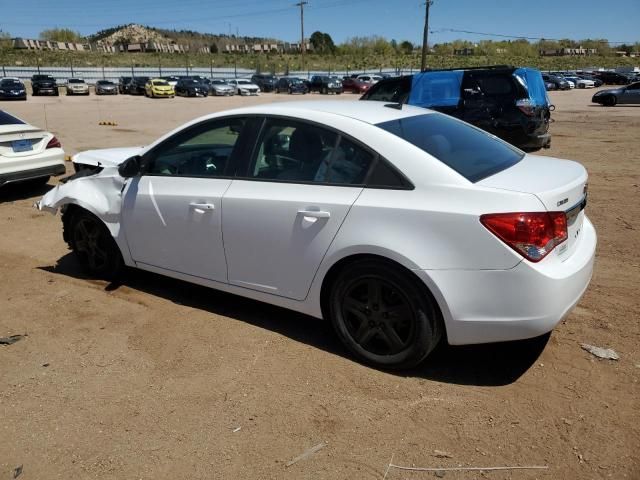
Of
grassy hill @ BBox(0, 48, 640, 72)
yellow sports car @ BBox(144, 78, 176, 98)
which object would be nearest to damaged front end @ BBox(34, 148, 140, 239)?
yellow sports car @ BBox(144, 78, 176, 98)

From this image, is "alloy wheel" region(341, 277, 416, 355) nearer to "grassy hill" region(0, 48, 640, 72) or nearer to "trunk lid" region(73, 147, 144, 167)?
"trunk lid" region(73, 147, 144, 167)

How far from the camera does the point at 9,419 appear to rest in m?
3.01

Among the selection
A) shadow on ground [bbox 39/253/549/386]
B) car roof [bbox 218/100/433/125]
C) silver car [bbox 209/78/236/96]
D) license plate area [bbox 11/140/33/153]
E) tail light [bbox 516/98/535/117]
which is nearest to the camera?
shadow on ground [bbox 39/253/549/386]

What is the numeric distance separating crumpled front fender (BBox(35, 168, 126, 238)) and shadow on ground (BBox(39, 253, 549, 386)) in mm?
657

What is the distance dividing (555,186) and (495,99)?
26.4 ft

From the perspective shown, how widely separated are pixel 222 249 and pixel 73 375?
1.25m

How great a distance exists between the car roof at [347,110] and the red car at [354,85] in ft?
141

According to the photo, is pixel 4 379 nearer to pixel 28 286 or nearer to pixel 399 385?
pixel 28 286

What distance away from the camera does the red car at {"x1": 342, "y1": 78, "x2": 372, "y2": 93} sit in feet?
150

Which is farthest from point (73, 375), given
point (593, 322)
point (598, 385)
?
point (593, 322)

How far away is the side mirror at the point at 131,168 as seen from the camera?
14.1ft

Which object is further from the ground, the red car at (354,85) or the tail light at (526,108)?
the tail light at (526,108)

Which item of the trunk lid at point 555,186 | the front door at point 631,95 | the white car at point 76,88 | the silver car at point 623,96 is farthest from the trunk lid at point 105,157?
the white car at point 76,88

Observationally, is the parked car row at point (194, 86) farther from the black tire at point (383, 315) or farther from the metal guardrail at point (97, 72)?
the black tire at point (383, 315)
